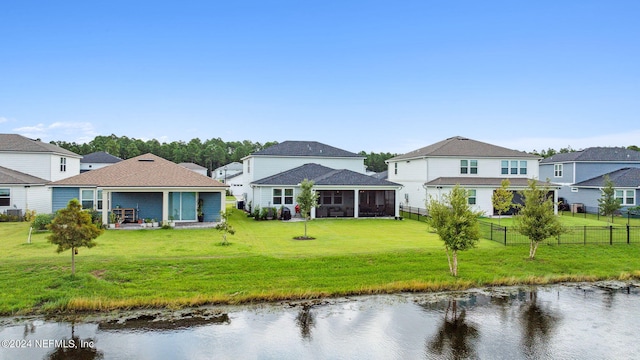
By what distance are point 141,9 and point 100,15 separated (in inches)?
99.7

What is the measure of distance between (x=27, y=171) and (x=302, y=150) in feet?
79.3

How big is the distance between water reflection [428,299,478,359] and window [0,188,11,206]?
31172 mm

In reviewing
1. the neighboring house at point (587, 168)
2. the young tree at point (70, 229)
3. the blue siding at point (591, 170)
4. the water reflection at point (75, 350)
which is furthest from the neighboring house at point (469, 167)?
the water reflection at point (75, 350)

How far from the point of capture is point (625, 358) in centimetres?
873

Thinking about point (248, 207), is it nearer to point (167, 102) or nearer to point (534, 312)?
point (167, 102)

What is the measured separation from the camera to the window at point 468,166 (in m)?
34.1

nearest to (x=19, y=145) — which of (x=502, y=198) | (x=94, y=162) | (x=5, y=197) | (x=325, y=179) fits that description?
(x=5, y=197)

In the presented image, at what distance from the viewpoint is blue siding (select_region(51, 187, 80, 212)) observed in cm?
2566

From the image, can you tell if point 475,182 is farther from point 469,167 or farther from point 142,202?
point 142,202

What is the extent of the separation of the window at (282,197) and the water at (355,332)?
18.2m

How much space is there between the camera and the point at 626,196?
33781 mm

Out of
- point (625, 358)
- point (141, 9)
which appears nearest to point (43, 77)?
point (141, 9)

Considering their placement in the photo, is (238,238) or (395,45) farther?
(395,45)

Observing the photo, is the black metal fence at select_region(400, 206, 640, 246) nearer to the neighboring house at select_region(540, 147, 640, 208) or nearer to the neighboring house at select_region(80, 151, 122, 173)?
the neighboring house at select_region(540, 147, 640, 208)
